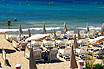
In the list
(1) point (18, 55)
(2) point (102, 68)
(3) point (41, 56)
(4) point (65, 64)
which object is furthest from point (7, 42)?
(2) point (102, 68)

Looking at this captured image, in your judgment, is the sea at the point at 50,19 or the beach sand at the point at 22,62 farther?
the sea at the point at 50,19

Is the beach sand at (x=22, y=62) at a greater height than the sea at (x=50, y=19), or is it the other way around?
the sea at (x=50, y=19)

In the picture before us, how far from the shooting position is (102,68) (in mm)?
10461

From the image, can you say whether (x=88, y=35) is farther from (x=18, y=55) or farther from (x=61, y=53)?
(x=18, y=55)

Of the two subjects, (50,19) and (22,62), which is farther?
(50,19)

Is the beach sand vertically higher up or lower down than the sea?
lower down

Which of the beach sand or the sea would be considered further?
the sea

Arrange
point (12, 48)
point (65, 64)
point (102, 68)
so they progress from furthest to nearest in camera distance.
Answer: point (12, 48) → point (65, 64) → point (102, 68)

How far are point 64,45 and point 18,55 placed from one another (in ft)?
11.7

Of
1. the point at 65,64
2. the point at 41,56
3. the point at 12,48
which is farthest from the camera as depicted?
the point at 12,48

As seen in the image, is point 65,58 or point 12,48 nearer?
point 65,58

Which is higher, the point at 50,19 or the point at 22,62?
the point at 50,19

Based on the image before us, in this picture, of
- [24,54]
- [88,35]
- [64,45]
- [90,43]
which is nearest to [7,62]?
[24,54]

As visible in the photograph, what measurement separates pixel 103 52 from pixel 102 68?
120 inches
